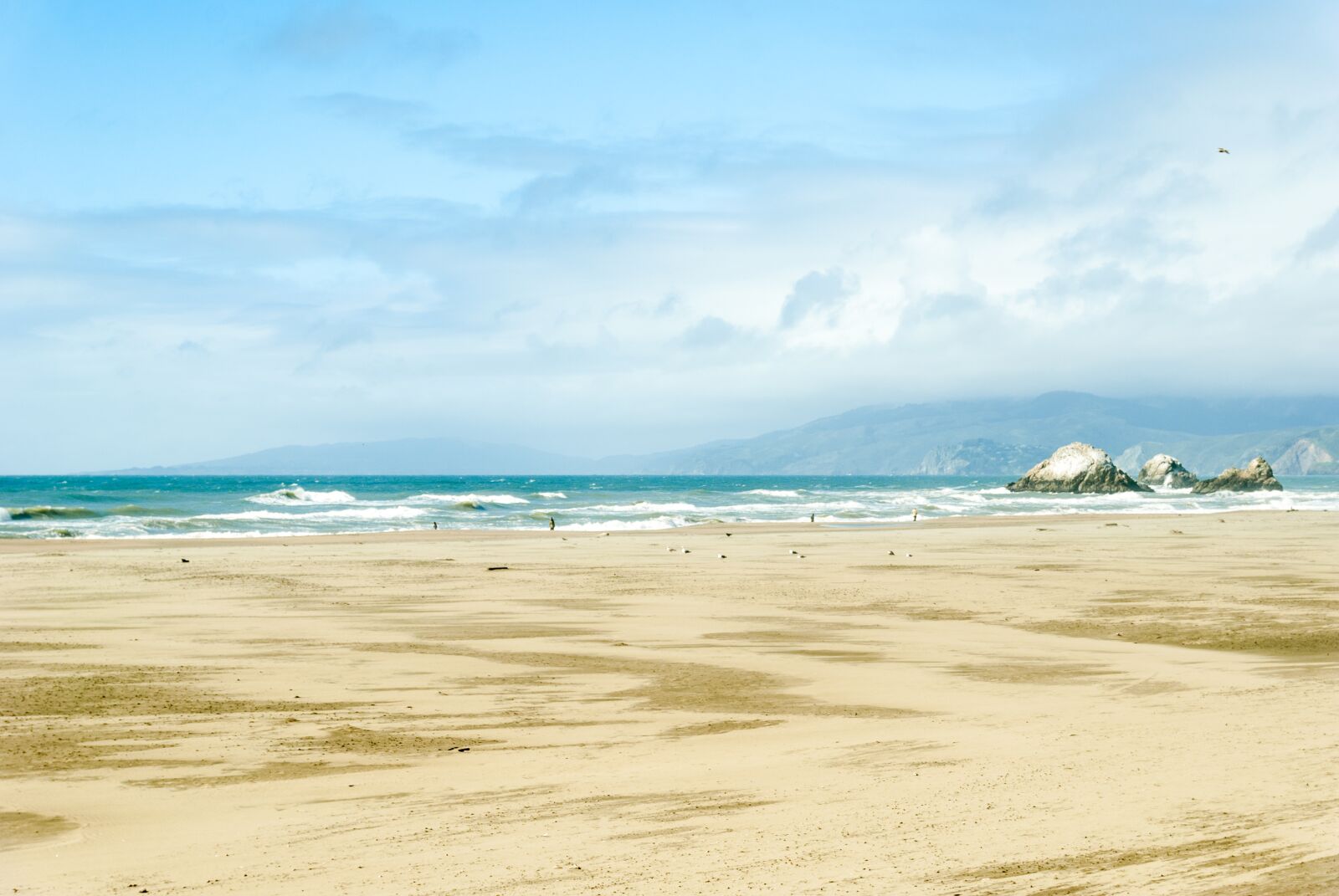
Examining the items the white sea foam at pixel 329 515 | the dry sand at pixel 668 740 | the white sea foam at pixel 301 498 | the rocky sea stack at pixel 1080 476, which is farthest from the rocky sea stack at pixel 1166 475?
the dry sand at pixel 668 740

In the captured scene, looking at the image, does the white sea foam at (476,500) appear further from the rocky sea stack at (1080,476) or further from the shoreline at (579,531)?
the rocky sea stack at (1080,476)

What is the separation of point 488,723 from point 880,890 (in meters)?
5.92

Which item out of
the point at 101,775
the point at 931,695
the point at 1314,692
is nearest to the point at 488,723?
the point at 101,775

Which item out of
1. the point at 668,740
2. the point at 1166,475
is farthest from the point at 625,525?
the point at 1166,475

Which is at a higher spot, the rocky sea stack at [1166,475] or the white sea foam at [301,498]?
the white sea foam at [301,498]

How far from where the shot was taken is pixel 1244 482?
127375 millimetres

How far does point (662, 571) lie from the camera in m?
28.8

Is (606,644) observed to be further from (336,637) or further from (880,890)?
A: (880,890)

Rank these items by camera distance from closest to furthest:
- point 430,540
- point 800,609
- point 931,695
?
point 931,695, point 800,609, point 430,540

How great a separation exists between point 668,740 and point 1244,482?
438 feet

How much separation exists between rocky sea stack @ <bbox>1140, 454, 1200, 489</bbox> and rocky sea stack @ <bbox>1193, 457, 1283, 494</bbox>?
39.0ft

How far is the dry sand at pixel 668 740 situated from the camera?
6586 millimetres

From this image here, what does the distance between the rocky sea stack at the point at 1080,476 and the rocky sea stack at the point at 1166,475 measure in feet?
59.5

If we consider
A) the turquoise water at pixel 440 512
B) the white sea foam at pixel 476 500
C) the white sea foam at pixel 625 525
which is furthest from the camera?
the white sea foam at pixel 476 500
